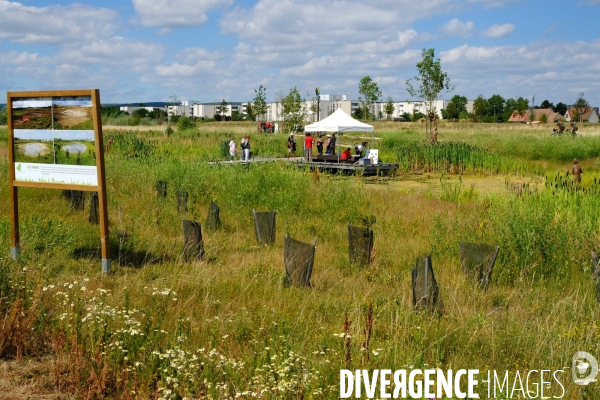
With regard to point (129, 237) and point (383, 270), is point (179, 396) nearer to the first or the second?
point (383, 270)

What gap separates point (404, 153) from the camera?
23.2 m

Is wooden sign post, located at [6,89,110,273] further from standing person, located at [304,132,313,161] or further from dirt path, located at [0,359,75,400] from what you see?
standing person, located at [304,132,313,161]

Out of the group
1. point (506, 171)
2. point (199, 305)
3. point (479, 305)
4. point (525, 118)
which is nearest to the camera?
point (199, 305)

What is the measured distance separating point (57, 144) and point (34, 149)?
0.38m

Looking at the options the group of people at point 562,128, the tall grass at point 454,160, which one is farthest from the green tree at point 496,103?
the tall grass at point 454,160

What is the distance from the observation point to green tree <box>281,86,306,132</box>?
43.1 m

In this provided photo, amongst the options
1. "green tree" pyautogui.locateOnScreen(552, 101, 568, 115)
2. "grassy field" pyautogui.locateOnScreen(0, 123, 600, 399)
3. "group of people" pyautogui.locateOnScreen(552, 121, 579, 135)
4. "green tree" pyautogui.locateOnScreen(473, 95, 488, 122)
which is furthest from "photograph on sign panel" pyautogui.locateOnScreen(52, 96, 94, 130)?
"green tree" pyautogui.locateOnScreen(552, 101, 568, 115)

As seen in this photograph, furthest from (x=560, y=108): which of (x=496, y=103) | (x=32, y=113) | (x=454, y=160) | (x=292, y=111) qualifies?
(x=32, y=113)

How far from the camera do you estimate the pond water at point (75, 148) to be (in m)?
6.16

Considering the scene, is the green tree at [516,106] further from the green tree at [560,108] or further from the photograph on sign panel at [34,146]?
the photograph on sign panel at [34,146]

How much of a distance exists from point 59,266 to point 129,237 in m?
1.64

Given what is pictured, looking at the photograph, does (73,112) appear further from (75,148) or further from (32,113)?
(32,113)

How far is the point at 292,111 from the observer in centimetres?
4359

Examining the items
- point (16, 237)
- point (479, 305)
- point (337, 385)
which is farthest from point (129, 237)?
point (337, 385)
